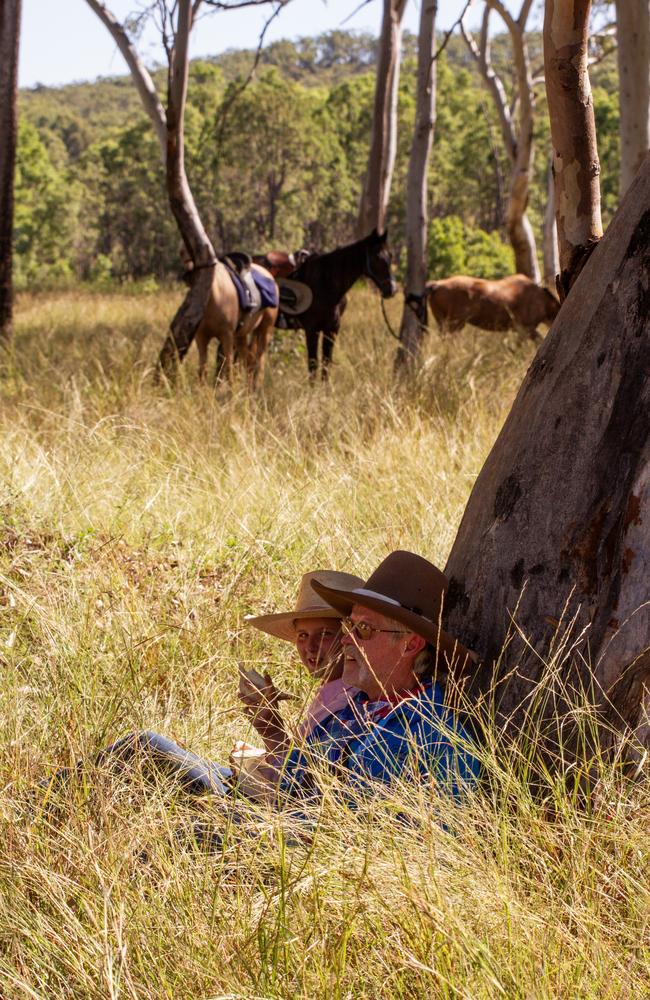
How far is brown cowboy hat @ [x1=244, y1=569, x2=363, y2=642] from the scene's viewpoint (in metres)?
3.44

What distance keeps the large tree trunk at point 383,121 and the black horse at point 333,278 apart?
5000 millimetres

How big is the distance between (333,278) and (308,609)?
8.94 metres

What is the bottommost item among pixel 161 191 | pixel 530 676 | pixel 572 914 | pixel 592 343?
pixel 572 914

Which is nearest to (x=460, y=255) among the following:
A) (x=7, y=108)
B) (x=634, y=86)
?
(x=7, y=108)

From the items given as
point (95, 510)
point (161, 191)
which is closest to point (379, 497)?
point (95, 510)

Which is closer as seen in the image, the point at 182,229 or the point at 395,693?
the point at 395,693

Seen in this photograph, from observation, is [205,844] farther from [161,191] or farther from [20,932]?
[161,191]

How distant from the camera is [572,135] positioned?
388 cm

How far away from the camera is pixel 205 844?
9.00 ft

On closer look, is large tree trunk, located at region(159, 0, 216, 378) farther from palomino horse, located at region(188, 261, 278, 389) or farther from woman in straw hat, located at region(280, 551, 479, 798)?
woman in straw hat, located at region(280, 551, 479, 798)

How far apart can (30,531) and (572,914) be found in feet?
12.3

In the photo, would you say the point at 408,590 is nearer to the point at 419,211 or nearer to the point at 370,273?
the point at 419,211

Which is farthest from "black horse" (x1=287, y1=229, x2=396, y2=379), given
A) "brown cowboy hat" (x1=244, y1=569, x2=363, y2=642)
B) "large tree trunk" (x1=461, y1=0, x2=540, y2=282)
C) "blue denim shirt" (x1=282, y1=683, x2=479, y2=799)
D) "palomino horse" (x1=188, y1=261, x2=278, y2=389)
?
"blue denim shirt" (x1=282, y1=683, x2=479, y2=799)

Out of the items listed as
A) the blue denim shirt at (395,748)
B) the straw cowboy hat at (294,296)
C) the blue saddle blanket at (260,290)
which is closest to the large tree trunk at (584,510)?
the blue denim shirt at (395,748)
